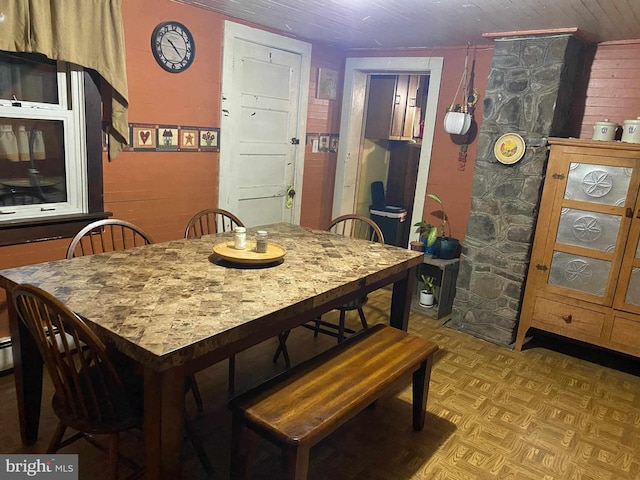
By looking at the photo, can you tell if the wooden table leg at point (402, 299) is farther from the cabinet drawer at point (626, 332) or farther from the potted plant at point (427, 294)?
the cabinet drawer at point (626, 332)

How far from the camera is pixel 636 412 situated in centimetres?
274

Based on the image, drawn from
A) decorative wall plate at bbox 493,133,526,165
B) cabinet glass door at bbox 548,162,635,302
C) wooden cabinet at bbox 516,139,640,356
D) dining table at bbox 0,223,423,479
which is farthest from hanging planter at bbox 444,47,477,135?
dining table at bbox 0,223,423,479

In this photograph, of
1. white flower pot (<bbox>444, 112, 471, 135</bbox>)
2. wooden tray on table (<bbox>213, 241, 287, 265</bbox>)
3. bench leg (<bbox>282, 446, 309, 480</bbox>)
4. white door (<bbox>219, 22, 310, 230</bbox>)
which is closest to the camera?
bench leg (<bbox>282, 446, 309, 480</bbox>)

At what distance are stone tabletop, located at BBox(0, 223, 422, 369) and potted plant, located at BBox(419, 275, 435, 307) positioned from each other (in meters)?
1.50

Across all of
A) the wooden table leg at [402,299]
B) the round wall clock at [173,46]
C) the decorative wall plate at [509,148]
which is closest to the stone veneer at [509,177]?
the decorative wall plate at [509,148]

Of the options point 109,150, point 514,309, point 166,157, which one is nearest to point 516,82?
point 514,309

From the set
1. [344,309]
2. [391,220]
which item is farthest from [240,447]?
[391,220]

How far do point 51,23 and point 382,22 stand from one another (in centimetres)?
200

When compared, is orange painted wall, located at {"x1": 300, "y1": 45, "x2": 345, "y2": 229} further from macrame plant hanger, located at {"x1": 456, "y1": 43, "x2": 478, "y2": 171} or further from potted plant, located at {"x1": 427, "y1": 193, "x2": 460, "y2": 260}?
macrame plant hanger, located at {"x1": 456, "y1": 43, "x2": 478, "y2": 171}

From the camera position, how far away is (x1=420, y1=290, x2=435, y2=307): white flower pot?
3.99 m

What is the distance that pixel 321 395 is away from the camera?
5.93 ft

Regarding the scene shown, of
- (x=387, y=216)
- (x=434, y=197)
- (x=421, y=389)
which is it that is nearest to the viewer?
(x=421, y=389)

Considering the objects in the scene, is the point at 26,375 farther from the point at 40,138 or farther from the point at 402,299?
the point at 402,299

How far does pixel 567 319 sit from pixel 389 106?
2697 mm
